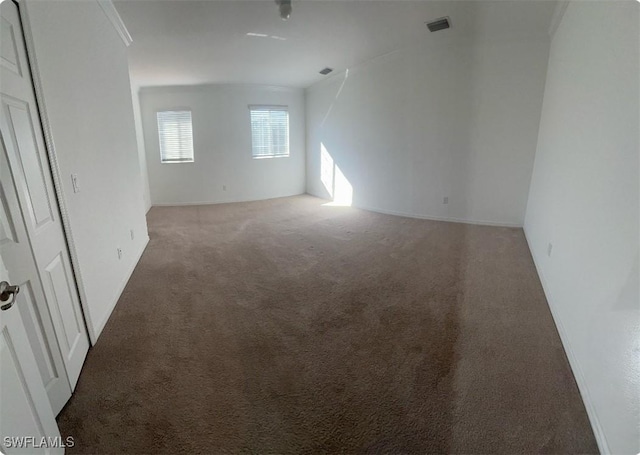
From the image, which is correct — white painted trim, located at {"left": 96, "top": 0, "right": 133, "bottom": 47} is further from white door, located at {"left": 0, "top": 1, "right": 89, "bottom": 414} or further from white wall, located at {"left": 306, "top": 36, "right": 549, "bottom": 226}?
white wall, located at {"left": 306, "top": 36, "right": 549, "bottom": 226}

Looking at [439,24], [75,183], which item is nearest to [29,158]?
[75,183]

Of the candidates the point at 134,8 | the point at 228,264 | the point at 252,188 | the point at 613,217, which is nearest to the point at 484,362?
the point at 613,217

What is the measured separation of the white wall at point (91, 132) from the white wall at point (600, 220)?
9.33 ft

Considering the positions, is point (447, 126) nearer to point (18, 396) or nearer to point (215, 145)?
point (215, 145)

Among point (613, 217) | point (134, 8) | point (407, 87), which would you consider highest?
point (134, 8)

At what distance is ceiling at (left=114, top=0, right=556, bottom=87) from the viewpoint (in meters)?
2.93

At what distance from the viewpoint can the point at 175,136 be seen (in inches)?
252

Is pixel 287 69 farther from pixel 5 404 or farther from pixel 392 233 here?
pixel 5 404

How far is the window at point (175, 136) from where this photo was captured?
630 centimetres

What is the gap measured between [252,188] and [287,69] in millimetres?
2749

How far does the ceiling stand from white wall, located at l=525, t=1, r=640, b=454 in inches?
41.7

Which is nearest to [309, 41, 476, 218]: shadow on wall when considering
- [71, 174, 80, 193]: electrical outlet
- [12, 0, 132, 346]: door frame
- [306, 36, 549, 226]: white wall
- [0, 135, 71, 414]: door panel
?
[306, 36, 549, 226]: white wall

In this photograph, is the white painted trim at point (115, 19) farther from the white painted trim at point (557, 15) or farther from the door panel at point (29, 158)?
the white painted trim at point (557, 15)

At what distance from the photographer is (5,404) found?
0.91 m
